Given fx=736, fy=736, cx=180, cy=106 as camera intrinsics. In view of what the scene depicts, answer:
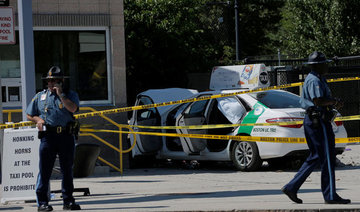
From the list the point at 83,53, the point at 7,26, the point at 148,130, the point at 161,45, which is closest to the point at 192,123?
the point at 148,130

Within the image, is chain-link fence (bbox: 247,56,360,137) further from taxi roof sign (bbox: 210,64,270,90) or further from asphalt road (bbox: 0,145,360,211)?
asphalt road (bbox: 0,145,360,211)

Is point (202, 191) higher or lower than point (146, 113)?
lower

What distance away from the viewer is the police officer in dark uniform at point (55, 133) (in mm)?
8578

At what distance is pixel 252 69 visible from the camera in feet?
49.3

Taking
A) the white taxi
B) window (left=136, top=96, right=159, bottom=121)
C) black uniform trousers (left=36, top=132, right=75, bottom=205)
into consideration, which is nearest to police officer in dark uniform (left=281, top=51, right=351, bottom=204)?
black uniform trousers (left=36, top=132, right=75, bottom=205)

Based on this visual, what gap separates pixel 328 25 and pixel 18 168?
79.8 feet

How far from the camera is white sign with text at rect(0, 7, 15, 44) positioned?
35.0ft

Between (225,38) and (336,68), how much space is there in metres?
24.9

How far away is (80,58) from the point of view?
1498 cm

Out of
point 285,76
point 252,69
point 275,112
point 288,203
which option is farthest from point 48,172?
point 285,76

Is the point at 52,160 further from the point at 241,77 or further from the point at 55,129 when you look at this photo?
the point at 241,77

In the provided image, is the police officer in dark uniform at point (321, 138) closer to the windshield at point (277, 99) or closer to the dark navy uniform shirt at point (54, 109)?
the dark navy uniform shirt at point (54, 109)

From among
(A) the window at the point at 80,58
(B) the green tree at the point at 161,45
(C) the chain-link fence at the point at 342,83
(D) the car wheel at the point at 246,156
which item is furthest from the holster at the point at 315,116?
(B) the green tree at the point at 161,45

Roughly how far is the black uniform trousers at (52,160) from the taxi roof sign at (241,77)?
6765mm
